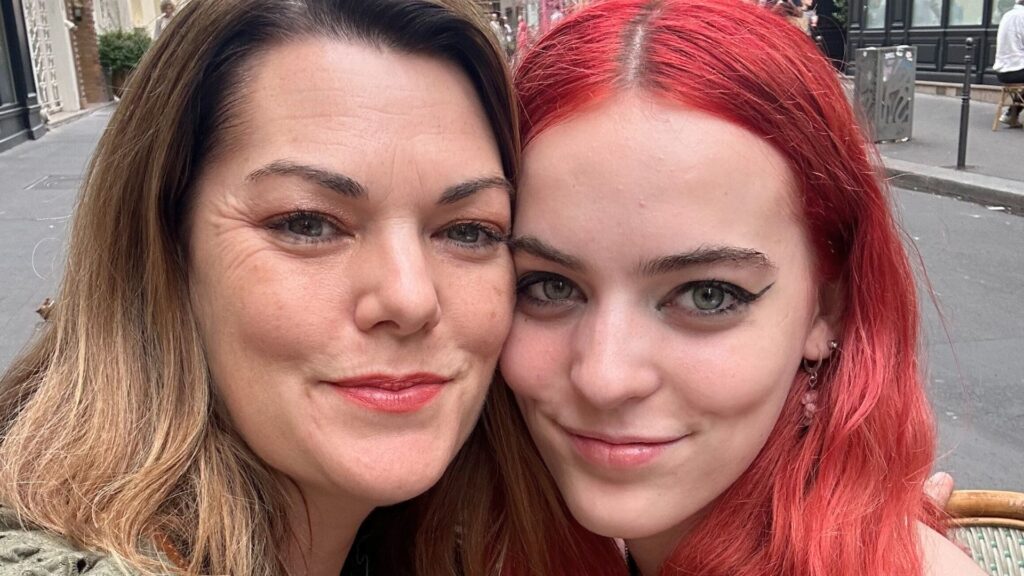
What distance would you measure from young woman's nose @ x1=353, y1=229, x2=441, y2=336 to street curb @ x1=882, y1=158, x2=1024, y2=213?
798 cm

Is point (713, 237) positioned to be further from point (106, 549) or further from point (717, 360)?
point (106, 549)

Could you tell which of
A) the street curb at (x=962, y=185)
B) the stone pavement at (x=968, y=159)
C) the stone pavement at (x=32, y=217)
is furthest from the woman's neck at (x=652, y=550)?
the street curb at (x=962, y=185)

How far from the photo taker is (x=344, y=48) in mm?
1497

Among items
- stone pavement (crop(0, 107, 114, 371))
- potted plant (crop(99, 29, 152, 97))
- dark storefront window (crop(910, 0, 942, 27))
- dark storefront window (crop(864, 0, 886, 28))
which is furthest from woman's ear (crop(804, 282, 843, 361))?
potted plant (crop(99, 29, 152, 97))

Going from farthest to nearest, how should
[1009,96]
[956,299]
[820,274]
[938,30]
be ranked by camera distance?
[938,30]
[1009,96]
[956,299]
[820,274]

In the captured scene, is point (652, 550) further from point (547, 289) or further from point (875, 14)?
point (875, 14)

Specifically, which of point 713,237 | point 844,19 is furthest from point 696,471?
point 844,19

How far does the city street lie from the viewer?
166 inches

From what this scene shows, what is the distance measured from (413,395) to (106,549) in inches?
19.8

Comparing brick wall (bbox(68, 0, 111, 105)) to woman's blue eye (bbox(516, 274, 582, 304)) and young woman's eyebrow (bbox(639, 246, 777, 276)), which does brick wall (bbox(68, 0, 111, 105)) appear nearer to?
woman's blue eye (bbox(516, 274, 582, 304))

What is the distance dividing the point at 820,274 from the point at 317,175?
0.97m

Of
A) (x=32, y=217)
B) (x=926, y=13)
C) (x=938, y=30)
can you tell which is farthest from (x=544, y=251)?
(x=926, y=13)

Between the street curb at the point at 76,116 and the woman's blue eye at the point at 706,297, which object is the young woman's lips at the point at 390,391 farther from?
the street curb at the point at 76,116

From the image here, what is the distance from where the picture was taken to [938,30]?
52.0ft
